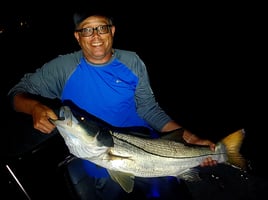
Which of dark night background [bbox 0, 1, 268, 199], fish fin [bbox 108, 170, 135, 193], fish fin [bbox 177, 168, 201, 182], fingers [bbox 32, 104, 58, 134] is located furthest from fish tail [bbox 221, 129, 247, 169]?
fingers [bbox 32, 104, 58, 134]

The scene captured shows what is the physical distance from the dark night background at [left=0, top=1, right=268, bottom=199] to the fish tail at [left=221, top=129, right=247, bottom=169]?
5.27ft

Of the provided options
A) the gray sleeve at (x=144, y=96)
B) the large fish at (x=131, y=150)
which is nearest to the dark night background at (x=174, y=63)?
the gray sleeve at (x=144, y=96)

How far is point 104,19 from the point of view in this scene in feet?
9.45

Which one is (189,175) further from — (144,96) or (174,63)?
(174,63)

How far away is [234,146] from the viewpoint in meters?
2.97

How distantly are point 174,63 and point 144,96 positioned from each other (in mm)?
9849

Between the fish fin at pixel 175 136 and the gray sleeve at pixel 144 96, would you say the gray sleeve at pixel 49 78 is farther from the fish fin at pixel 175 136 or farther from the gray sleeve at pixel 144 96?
the fish fin at pixel 175 136

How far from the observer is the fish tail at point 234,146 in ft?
9.70

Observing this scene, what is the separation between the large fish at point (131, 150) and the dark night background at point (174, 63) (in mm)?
823

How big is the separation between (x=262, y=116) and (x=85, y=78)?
6290 millimetres

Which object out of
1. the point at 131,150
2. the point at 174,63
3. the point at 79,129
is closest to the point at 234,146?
the point at 131,150

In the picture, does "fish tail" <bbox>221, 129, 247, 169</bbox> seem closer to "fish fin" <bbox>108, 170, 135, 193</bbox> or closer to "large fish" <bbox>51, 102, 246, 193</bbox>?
"large fish" <bbox>51, 102, 246, 193</bbox>

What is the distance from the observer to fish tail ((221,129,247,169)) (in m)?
2.96

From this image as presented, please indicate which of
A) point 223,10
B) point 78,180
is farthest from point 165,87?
point 223,10
